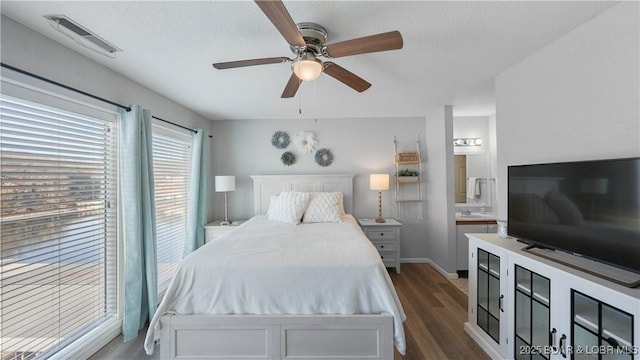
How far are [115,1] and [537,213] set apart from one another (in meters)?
2.94

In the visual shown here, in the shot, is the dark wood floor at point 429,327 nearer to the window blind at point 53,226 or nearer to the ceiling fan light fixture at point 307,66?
the window blind at point 53,226

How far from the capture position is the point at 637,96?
139 centimetres

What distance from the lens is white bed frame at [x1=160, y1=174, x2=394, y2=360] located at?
68.2 inches

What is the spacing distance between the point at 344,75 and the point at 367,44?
421 mm

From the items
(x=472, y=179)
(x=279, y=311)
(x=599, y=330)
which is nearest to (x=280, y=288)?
(x=279, y=311)

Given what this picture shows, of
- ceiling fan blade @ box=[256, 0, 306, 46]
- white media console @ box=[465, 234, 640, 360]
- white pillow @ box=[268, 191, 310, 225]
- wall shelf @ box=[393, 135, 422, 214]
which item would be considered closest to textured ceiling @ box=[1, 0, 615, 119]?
ceiling fan blade @ box=[256, 0, 306, 46]

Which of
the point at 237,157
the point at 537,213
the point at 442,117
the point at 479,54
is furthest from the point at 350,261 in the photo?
the point at 237,157

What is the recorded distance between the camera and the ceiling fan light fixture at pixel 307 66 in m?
1.58

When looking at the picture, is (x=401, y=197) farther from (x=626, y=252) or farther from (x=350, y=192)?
(x=626, y=252)

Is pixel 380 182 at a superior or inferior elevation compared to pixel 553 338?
superior

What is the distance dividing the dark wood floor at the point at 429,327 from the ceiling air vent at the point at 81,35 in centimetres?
237

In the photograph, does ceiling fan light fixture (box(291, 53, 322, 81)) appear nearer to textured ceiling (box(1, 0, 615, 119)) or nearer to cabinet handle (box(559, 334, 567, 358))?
textured ceiling (box(1, 0, 615, 119))

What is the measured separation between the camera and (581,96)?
169cm

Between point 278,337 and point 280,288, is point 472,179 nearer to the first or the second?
point 280,288
